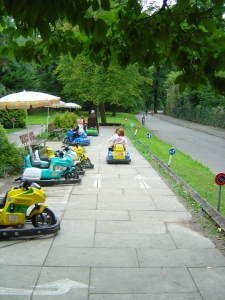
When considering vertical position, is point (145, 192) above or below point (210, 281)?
below

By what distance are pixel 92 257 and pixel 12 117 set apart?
2900 centimetres

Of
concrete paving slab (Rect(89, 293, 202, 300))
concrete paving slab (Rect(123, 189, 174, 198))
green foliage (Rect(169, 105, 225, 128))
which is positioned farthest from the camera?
green foliage (Rect(169, 105, 225, 128))

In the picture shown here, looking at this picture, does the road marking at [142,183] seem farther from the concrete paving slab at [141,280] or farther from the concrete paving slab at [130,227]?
the concrete paving slab at [141,280]

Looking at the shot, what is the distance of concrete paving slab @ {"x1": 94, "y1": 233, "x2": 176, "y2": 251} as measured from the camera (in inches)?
230

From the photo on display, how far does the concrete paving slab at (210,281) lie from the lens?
14.2 feet

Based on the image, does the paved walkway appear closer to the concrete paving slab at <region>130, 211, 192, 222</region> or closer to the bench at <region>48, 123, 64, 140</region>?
the concrete paving slab at <region>130, 211, 192, 222</region>

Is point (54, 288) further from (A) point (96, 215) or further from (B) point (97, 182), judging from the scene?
(B) point (97, 182)

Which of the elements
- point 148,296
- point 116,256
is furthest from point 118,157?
point 148,296

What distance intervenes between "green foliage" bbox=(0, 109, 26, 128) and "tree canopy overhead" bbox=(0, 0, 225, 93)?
28295 millimetres

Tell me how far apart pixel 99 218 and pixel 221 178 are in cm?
245

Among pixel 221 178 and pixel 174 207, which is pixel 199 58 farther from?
pixel 174 207

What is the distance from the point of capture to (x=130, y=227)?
22.1 feet

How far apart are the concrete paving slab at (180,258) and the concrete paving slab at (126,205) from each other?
2311mm

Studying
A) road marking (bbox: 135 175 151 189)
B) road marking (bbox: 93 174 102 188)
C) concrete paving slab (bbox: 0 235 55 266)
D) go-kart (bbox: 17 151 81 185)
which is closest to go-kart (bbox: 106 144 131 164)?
road marking (bbox: 93 174 102 188)
